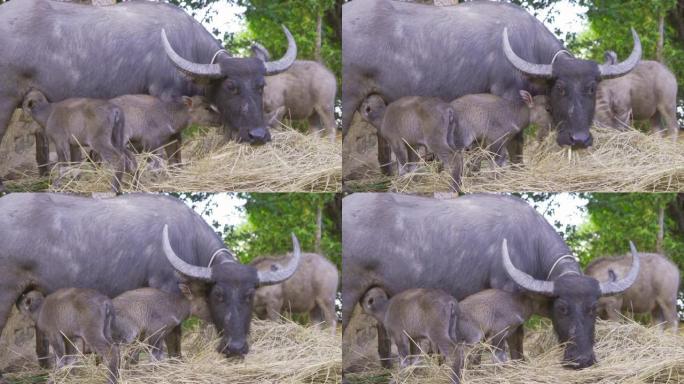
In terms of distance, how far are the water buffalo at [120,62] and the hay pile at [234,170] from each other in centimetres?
12

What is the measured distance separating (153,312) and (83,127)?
94cm

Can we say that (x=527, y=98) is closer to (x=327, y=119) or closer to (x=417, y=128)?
(x=417, y=128)

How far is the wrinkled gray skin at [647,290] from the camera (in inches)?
→ 283

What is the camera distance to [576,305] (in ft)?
22.7

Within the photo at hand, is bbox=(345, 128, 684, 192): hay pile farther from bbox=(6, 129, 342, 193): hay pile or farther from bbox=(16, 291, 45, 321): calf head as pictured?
bbox=(16, 291, 45, 321): calf head

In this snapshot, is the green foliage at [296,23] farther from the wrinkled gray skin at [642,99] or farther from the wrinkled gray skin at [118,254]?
the wrinkled gray skin at [642,99]

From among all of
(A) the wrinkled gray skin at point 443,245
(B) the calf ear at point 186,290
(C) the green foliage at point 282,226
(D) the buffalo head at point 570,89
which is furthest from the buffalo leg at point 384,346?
(D) the buffalo head at point 570,89

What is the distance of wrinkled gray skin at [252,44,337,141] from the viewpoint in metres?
7.10

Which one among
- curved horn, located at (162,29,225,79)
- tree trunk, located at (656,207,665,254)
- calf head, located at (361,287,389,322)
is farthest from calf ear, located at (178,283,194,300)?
tree trunk, located at (656,207,665,254)

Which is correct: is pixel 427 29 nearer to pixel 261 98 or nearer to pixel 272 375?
pixel 261 98

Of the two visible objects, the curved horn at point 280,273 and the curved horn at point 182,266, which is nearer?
the curved horn at point 182,266

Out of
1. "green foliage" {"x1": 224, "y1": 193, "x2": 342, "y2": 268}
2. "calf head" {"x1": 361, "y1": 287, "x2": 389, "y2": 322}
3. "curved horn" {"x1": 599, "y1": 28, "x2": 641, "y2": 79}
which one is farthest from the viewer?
"green foliage" {"x1": 224, "y1": 193, "x2": 342, "y2": 268}

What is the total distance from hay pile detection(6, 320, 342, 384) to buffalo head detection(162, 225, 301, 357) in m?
0.09

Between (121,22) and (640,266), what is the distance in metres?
2.83
